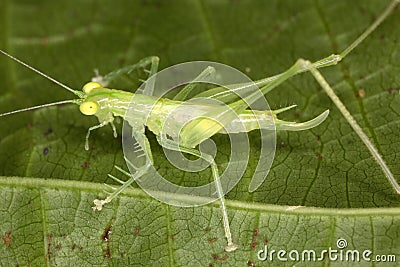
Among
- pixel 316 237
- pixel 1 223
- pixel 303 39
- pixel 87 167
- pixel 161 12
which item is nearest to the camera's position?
pixel 316 237

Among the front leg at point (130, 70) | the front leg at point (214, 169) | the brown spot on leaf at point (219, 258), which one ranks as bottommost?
the brown spot on leaf at point (219, 258)

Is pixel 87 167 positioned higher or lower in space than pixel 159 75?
lower

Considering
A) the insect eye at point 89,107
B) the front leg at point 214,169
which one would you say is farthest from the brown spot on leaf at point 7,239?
the front leg at point 214,169

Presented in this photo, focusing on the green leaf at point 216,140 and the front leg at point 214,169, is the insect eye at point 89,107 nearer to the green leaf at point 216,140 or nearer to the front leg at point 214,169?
the green leaf at point 216,140

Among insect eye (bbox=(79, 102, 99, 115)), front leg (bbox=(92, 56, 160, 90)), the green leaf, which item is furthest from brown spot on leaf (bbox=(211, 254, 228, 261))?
front leg (bbox=(92, 56, 160, 90))

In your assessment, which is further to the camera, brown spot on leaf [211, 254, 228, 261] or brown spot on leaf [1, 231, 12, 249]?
brown spot on leaf [1, 231, 12, 249]

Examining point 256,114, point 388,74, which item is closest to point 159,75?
point 256,114

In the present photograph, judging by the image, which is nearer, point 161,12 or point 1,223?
point 1,223

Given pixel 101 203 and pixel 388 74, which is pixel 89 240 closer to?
pixel 101 203

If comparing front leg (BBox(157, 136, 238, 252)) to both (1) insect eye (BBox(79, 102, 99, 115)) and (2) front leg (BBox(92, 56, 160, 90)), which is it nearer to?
(1) insect eye (BBox(79, 102, 99, 115))
